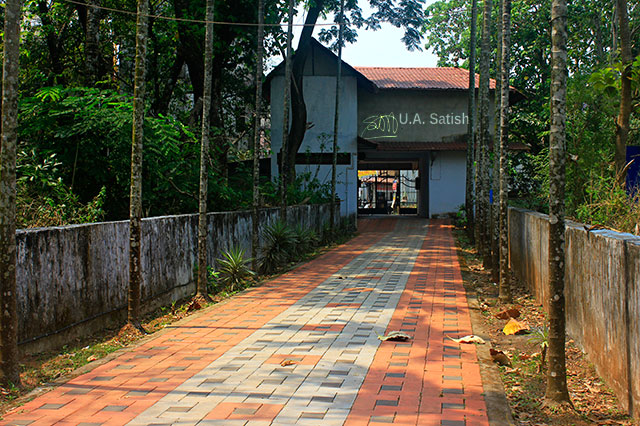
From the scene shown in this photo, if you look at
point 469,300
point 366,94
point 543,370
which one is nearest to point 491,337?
point 543,370

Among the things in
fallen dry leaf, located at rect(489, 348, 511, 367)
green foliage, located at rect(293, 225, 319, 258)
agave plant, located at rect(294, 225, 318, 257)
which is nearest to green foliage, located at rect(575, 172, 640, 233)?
fallen dry leaf, located at rect(489, 348, 511, 367)

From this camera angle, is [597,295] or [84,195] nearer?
[597,295]

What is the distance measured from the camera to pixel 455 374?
663 centimetres

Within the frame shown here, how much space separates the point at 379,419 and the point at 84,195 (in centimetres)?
919

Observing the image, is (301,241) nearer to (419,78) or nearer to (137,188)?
(137,188)

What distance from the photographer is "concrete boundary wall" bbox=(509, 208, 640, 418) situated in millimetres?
5199

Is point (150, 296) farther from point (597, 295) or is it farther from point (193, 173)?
point (597, 295)

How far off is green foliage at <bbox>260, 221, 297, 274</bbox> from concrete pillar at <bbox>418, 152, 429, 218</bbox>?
1807 centimetres

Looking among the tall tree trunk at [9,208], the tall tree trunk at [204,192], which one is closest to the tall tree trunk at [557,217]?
the tall tree trunk at [9,208]

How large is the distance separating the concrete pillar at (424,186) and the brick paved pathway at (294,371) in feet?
75.2

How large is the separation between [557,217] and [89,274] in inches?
214

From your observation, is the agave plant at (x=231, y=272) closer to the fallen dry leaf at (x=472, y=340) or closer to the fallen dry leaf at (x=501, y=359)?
the fallen dry leaf at (x=472, y=340)

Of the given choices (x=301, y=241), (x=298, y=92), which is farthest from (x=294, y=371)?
(x=298, y=92)

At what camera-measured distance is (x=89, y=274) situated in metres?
8.40
